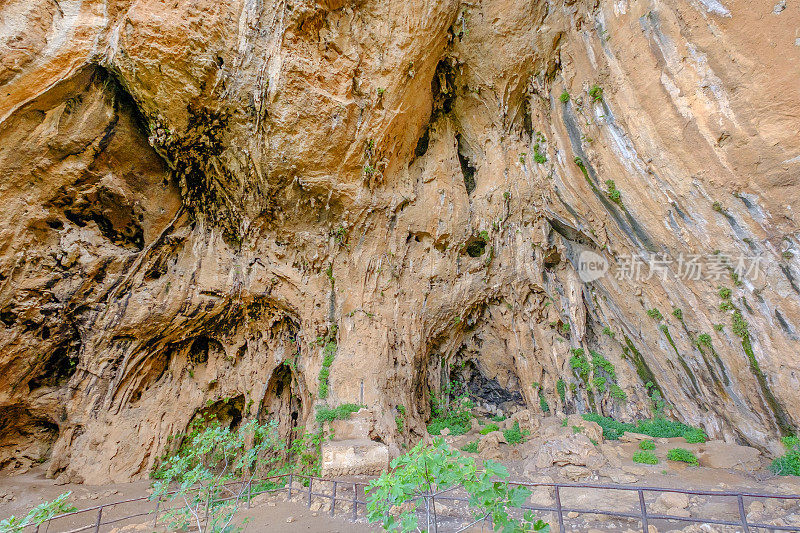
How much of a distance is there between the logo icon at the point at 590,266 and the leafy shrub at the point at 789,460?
461 cm

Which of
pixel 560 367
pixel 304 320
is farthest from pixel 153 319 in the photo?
Answer: pixel 560 367

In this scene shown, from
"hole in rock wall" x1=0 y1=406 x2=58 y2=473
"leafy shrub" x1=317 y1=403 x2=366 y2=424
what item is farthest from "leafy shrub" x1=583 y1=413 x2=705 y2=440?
"hole in rock wall" x1=0 y1=406 x2=58 y2=473

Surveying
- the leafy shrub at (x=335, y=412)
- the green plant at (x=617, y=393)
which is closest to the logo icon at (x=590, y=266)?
the green plant at (x=617, y=393)

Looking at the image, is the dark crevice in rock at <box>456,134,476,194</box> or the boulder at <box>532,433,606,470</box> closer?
the boulder at <box>532,433,606,470</box>

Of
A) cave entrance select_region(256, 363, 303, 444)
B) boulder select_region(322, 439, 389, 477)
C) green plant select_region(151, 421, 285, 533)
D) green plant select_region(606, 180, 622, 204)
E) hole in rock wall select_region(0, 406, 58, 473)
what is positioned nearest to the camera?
green plant select_region(151, 421, 285, 533)

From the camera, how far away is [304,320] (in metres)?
10.6

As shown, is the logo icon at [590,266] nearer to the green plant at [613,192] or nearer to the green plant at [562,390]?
the green plant at [613,192]

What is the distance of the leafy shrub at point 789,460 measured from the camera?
6211 millimetres

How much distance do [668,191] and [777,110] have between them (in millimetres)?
1870

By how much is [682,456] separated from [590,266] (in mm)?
4829

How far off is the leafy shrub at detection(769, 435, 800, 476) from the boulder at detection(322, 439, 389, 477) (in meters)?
7.33

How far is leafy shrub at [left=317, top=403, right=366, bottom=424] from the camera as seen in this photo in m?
8.78

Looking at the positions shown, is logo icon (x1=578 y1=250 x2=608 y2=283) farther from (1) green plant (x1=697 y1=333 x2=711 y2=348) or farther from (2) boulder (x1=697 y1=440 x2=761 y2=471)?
(2) boulder (x1=697 y1=440 x2=761 y2=471)

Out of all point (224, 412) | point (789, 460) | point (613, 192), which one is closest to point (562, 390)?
point (789, 460)
